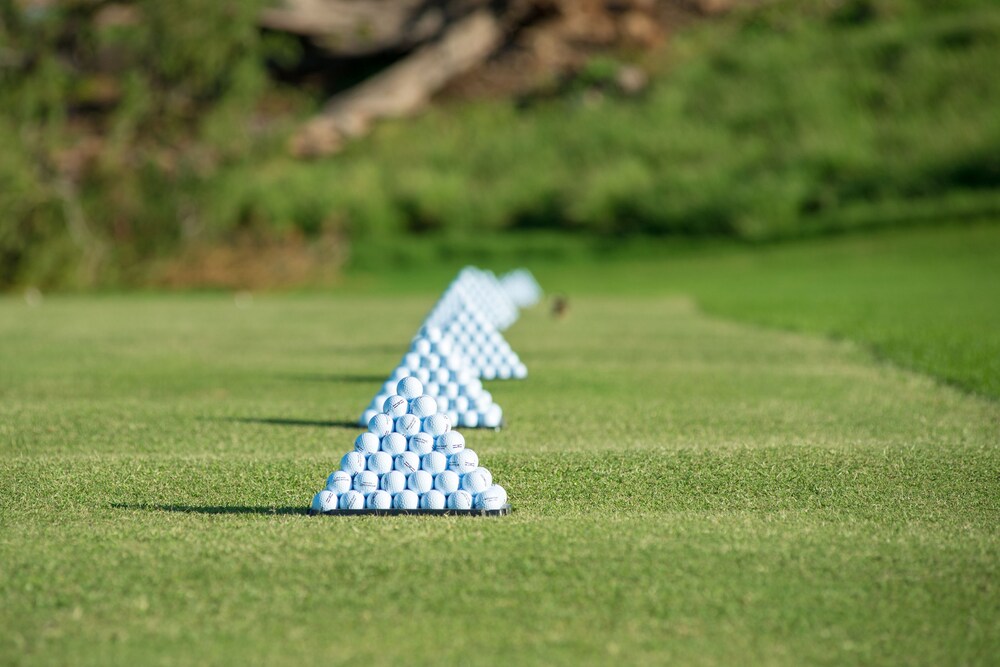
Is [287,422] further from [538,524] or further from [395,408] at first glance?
[538,524]

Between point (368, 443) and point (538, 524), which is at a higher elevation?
point (368, 443)

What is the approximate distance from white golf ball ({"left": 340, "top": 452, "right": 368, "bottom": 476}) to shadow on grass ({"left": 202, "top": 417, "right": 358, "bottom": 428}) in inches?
145

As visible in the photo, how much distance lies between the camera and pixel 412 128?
51250 millimetres

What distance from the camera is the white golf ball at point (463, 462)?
20.2 ft

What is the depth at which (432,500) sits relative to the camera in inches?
243

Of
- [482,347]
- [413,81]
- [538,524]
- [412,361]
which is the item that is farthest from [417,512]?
[413,81]

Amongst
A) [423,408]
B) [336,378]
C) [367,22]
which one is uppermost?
[367,22]

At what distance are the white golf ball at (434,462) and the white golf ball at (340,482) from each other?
1.08 ft

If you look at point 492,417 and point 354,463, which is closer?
point 354,463

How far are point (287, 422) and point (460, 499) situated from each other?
4.11 meters

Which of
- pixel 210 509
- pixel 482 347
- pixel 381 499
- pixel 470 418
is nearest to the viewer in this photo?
pixel 381 499

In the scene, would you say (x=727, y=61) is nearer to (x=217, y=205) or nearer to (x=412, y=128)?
(x=412, y=128)

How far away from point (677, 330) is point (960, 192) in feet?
79.9

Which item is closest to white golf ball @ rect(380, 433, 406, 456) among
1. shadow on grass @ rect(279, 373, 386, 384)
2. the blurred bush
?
shadow on grass @ rect(279, 373, 386, 384)
